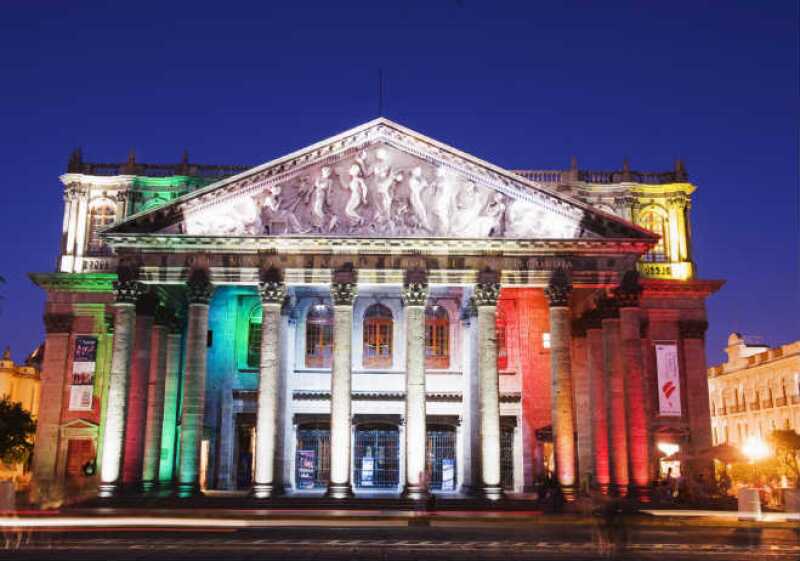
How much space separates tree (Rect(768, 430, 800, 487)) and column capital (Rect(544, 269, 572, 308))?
25.5m

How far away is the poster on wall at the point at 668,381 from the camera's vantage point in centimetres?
4122

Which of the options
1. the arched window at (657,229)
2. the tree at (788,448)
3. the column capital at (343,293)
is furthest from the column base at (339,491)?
the tree at (788,448)

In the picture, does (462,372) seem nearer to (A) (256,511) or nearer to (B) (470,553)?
(A) (256,511)

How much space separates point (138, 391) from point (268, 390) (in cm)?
607

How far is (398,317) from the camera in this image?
4147 centimetres

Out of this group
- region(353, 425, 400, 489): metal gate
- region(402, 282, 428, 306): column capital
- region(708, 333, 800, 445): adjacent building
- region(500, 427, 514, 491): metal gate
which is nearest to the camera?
region(402, 282, 428, 306): column capital

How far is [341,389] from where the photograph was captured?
1308 inches

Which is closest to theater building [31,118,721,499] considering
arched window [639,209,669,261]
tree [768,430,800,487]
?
arched window [639,209,669,261]

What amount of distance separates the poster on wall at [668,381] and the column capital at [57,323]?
1190 inches

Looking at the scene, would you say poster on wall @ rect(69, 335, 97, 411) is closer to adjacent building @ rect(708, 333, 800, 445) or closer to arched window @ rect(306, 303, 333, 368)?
arched window @ rect(306, 303, 333, 368)

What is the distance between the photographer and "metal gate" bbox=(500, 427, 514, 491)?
4094 centimetres

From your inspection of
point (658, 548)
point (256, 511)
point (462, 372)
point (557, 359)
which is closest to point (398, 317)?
point (462, 372)

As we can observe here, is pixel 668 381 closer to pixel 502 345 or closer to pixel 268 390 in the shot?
pixel 502 345

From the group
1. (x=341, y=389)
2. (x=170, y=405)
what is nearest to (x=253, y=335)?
(x=170, y=405)
